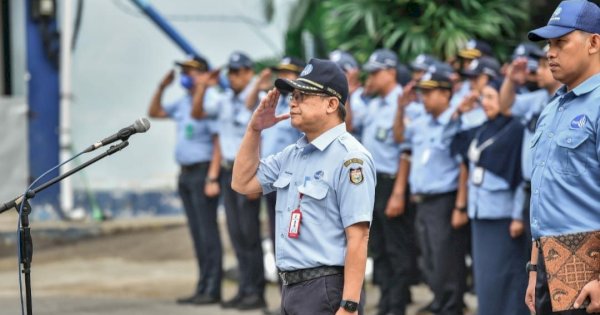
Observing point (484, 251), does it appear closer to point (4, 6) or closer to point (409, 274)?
point (409, 274)

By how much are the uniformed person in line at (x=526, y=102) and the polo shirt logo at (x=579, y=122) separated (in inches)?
99.6

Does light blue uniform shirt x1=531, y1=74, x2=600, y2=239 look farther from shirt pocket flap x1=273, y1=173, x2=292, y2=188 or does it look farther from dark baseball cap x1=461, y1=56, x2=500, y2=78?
dark baseball cap x1=461, y1=56, x2=500, y2=78

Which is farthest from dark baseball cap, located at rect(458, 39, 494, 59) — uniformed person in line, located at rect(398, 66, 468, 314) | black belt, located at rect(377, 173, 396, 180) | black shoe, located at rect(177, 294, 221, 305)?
black shoe, located at rect(177, 294, 221, 305)

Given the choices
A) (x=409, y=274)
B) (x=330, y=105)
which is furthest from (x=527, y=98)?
(x=330, y=105)

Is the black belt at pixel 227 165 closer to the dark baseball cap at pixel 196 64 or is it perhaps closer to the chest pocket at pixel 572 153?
the dark baseball cap at pixel 196 64

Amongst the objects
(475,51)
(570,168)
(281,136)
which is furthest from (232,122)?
(570,168)

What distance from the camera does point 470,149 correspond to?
8039mm

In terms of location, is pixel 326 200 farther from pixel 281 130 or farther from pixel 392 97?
pixel 281 130

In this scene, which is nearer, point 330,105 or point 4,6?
point 330,105

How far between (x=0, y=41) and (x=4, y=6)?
0.44 meters

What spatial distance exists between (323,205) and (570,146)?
1.10m

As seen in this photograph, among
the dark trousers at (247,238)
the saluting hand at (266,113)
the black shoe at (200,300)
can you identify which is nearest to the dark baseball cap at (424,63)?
the dark trousers at (247,238)

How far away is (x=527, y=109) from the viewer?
7.87m

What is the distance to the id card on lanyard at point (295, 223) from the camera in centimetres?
523
